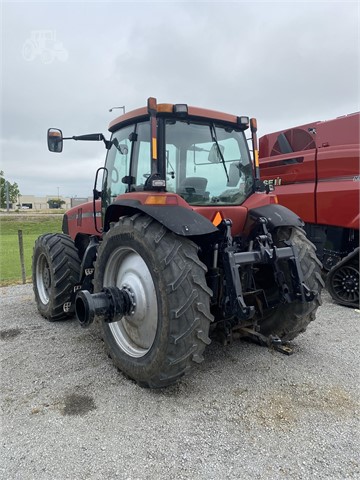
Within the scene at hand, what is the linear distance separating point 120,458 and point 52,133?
327cm

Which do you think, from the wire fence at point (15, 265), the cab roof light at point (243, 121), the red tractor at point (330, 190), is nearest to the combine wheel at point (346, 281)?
the red tractor at point (330, 190)

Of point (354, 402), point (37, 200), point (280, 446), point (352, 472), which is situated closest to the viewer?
point (352, 472)

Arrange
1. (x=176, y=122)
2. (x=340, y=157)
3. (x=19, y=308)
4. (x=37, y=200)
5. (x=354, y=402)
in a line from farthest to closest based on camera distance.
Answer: (x=37, y=200) < (x=340, y=157) < (x=19, y=308) < (x=176, y=122) < (x=354, y=402)

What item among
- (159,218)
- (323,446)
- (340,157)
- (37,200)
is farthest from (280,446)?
(37,200)

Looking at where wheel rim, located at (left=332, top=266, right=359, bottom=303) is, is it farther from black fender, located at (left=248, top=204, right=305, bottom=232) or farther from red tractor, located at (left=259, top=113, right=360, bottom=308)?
black fender, located at (left=248, top=204, right=305, bottom=232)

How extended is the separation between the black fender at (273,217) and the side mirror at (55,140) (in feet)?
7.37

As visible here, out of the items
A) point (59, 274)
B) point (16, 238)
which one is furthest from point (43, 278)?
point (16, 238)

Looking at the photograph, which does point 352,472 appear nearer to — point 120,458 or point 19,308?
point 120,458

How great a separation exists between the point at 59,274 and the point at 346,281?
4.15 metres

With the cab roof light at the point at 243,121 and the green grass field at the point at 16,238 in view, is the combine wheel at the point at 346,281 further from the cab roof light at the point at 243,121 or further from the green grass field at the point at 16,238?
the green grass field at the point at 16,238

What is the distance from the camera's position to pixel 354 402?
274 cm

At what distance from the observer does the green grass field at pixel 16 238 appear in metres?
8.41

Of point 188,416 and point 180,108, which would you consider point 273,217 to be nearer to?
point 180,108

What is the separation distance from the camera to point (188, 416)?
2.54 m
